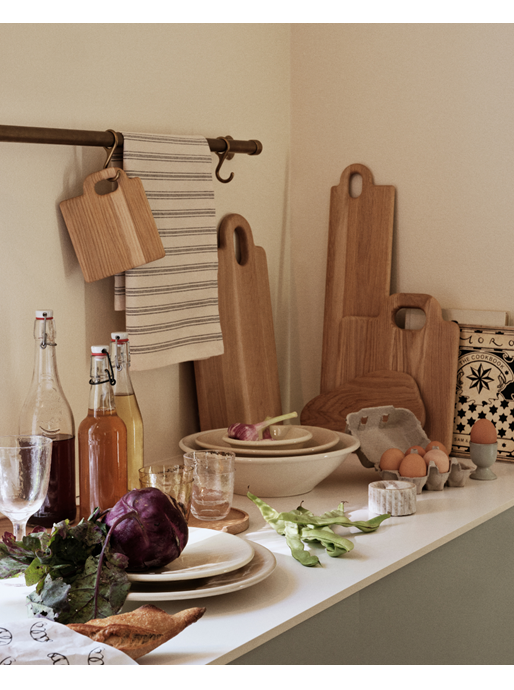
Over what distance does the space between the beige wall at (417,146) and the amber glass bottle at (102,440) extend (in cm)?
79

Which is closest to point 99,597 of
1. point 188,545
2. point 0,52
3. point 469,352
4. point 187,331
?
point 188,545

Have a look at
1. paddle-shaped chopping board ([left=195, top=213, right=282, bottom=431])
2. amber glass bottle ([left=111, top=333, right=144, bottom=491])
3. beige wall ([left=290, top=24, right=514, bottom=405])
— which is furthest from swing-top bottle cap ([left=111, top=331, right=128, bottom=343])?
beige wall ([left=290, top=24, right=514, bottom=405])

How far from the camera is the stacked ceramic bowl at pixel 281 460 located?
4.33ft

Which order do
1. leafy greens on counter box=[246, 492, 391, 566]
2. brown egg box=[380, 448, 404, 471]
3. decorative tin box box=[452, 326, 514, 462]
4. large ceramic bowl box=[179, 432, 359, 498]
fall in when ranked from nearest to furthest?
leafy greens on counter box=[246, 492, 391, 566] < large ceramic bowl box=[179, 432, 359, 498] < brown egg box=[380, 448, 404, 471] < decorative tin box box=[452, 326, 514, 462]

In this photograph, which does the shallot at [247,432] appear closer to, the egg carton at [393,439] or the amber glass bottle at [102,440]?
the egg carton at [393,439]

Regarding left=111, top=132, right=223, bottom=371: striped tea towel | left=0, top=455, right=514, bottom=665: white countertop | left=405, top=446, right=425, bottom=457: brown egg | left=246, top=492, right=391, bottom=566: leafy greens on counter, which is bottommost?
left=0, top=455, right=514, bottom=665: white countertop

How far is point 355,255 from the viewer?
5.72ft

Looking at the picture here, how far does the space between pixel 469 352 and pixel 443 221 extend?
0.28 m

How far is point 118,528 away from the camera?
0.93 meters

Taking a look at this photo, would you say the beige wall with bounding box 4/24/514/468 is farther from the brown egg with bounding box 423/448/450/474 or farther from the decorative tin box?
the brown egg with bounding box 423/448/450/474

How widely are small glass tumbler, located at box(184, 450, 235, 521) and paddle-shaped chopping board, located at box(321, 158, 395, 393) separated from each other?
1.98 ft

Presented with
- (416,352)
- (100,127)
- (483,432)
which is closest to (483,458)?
(483,432)

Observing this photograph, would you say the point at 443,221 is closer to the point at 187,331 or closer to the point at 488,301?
the point at 488,301

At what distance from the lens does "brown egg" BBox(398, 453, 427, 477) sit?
139cm
